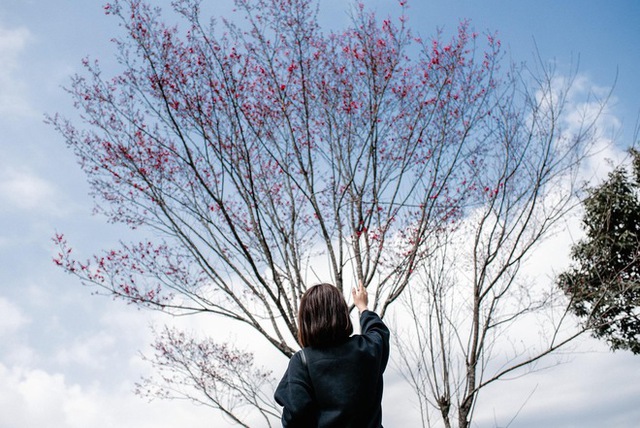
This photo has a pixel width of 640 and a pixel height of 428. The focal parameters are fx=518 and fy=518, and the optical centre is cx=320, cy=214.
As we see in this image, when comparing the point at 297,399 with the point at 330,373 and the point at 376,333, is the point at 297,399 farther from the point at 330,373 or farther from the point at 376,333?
the point at 376,333

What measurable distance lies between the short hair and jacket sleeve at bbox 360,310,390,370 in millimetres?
100

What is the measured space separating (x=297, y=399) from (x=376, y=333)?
1.48ft

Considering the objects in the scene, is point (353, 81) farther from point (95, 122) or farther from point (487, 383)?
point (487, 383)

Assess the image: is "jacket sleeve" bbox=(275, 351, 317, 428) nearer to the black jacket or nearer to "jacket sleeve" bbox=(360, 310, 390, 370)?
the black jacket

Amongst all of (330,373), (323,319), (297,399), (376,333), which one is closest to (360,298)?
(376,333)

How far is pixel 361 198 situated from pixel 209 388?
10.1ft

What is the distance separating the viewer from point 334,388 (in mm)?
2102

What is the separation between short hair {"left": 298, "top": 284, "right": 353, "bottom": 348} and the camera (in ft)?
7.16

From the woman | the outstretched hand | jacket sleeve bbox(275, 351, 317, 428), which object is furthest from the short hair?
the outstretched hand

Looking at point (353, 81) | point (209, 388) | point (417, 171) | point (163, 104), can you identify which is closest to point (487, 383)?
point (417, 171)

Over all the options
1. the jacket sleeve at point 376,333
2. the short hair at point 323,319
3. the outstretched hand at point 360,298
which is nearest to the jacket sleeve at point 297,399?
the short hair at point 323,319

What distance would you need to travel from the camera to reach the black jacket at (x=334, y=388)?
2092 mm

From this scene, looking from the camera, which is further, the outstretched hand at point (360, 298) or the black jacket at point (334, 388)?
the outstretched hand at point (360, 298)

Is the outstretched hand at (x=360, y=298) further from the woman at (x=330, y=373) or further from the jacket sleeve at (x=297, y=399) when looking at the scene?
the jacket sleeve at (x=297, y=399)
